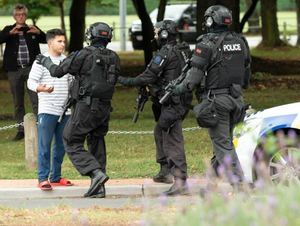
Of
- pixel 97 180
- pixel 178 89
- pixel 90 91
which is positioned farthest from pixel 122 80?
pixel 97 180

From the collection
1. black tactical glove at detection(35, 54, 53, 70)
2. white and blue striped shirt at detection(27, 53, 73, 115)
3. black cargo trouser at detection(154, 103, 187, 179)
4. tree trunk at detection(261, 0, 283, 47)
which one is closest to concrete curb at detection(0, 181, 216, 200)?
black cargo trouser at detection(154, 103, 187, 179)

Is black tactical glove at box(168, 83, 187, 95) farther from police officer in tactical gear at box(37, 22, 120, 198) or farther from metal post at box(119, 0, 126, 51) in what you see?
metal post at box(119, 0, 126, 51)

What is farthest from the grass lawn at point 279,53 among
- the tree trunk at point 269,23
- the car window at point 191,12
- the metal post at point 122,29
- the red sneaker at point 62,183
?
the red sneaker at point 62,183

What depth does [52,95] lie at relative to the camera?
1121 centimetres

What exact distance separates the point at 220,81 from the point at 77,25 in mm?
21672

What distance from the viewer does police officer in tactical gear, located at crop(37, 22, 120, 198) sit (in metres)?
10.7

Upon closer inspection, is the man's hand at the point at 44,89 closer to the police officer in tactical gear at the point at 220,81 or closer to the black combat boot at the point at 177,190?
the police officer in tactical gear at the point at 220,81

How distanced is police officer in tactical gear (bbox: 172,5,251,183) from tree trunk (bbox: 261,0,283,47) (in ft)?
90.0

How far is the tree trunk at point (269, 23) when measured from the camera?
3811cm

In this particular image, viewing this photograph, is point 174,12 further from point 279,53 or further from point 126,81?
point 126,81

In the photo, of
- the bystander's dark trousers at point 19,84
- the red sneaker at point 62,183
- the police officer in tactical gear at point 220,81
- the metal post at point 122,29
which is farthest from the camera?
the metal post at point 122,29

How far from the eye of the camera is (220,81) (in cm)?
1024

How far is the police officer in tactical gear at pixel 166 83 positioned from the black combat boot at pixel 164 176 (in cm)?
30

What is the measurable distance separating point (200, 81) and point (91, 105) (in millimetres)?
1328
